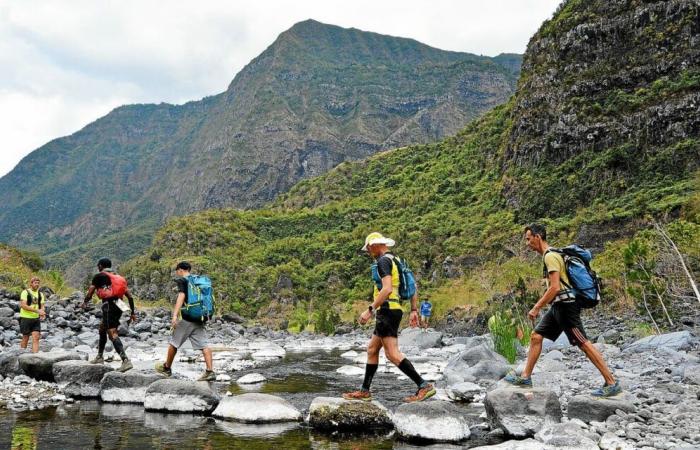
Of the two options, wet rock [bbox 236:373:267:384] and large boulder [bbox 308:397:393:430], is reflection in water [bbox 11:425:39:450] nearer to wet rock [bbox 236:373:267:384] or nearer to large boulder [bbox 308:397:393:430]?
large boulder [bbox 308:397:393:430]

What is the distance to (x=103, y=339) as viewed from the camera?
34.8ft

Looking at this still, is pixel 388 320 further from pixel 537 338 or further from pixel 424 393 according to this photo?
pixel 537 338

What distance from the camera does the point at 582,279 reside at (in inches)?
293

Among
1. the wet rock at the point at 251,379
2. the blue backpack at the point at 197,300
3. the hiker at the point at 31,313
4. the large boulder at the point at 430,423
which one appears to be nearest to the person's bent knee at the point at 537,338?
the large boulder at the point at 430,423

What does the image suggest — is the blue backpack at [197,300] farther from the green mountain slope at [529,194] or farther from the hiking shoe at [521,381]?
the green mountain slope at [529,194]

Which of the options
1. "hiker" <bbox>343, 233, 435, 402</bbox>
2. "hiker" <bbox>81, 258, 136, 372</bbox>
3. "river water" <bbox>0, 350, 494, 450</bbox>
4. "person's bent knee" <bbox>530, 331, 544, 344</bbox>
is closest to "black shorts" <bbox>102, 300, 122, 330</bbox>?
"hiker" <bbox>81, 258, 136, 372</bbox>

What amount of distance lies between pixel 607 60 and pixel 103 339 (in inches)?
2049

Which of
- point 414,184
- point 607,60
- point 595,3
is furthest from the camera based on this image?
point 414,184

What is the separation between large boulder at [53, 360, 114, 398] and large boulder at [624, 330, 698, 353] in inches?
427

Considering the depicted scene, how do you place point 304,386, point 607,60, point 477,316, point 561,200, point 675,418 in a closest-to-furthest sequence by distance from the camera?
1. point 675,418
2. point 304,386
3. point 477,316
4. point 561,200
5. point 607,60

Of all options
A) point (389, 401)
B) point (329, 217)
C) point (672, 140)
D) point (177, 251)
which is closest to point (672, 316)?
point (389, 401)

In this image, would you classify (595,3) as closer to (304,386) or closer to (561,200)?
(561,200)

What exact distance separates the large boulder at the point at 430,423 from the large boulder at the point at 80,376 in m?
5.30

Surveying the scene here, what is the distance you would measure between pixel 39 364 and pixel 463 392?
7538 mm
